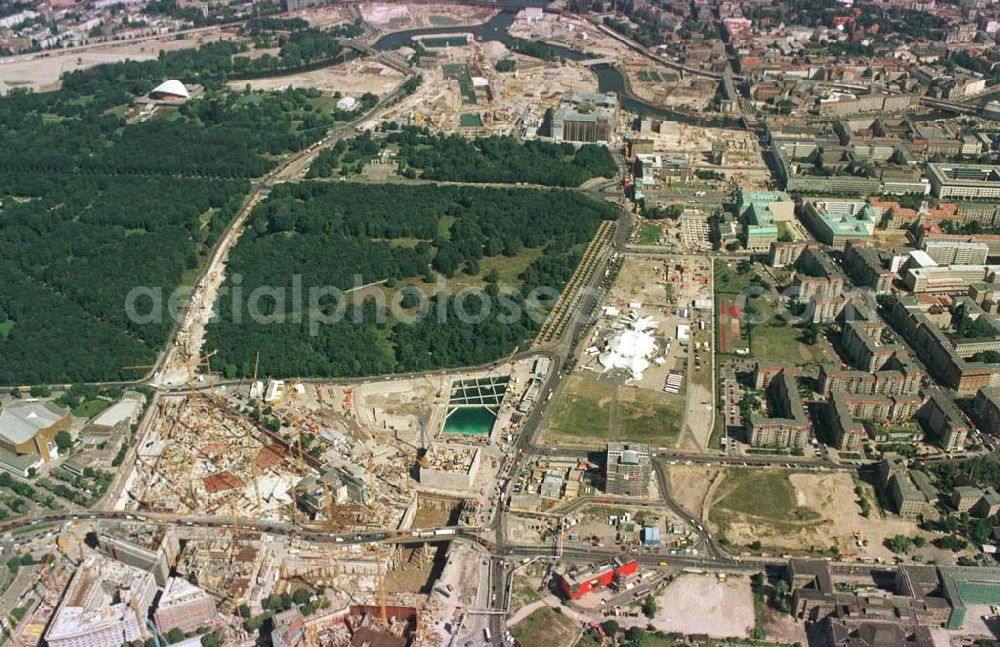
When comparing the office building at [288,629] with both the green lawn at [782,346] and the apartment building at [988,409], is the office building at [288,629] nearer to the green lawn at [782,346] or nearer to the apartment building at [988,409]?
the green lawn at [782,346]

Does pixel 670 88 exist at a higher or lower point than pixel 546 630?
lower

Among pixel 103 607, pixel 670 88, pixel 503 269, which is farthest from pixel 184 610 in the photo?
pixel 670 88

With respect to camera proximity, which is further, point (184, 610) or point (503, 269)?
point (503, 269)

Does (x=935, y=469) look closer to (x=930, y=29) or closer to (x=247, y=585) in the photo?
(x=247, y=585)

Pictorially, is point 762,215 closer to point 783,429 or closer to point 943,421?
point 943,421

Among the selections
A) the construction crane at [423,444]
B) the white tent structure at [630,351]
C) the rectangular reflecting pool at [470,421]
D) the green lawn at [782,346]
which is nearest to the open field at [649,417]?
the white tent structure at [630,351]
